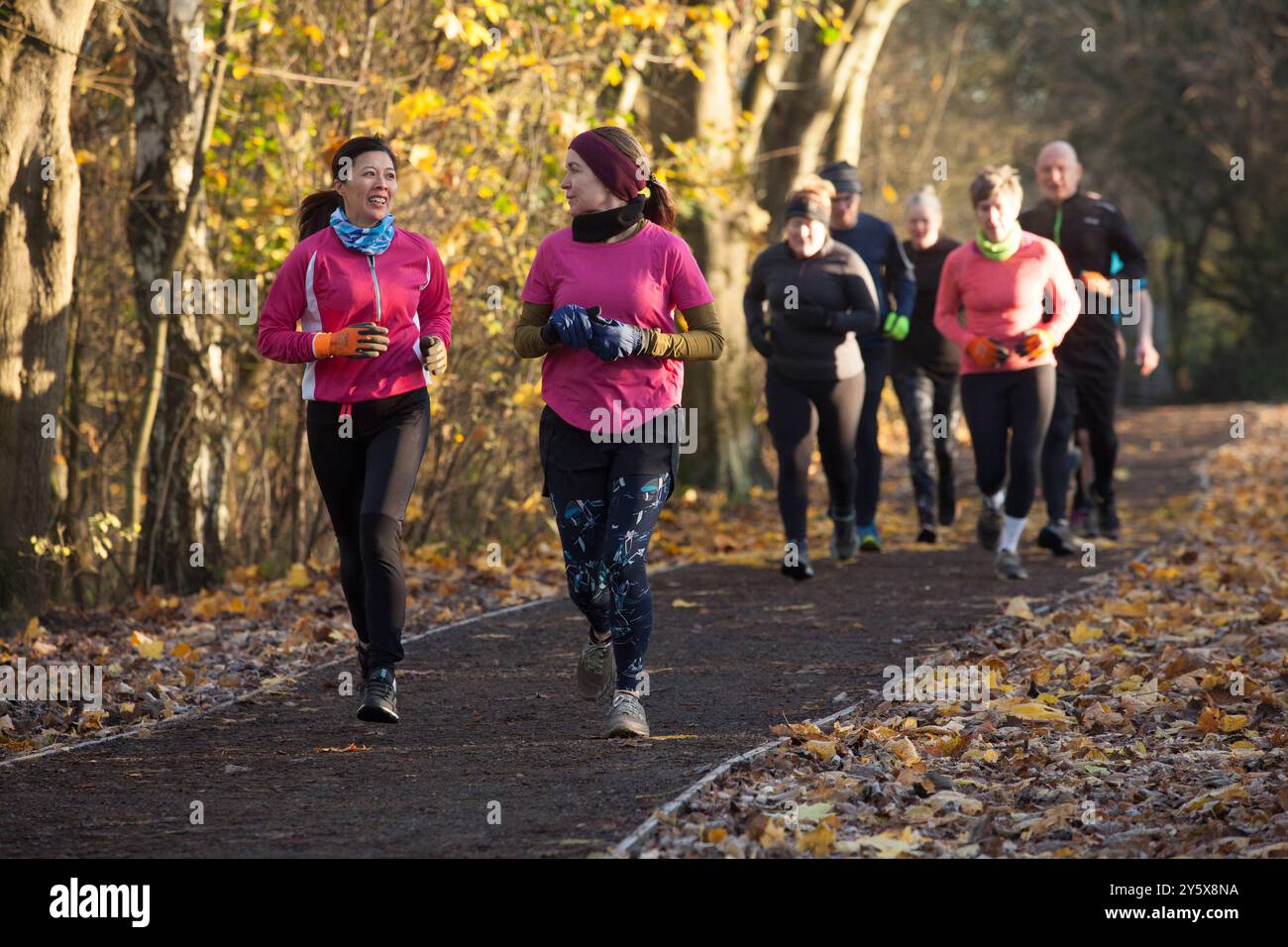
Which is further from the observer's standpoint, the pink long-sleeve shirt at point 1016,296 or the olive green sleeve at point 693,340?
the pink long-sleeve shirt at point 1016,296

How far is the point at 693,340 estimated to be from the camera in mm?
6219

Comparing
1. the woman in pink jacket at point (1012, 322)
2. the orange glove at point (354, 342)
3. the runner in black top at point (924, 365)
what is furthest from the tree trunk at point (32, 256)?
the runner in black top at point (924, 365)

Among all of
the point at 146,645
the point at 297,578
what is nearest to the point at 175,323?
the point at 297,578

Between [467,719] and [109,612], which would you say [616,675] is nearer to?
[467,719]

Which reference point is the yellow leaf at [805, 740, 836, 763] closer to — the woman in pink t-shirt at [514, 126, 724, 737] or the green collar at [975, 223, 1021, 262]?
the woman in pink t-shirt at [514, 126, 724, 737]

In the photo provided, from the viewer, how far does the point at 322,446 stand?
256 inches

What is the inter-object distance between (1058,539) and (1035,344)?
6.38 feet

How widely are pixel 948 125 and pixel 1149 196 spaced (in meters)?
6.65

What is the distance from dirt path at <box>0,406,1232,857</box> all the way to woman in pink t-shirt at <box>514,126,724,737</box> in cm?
56

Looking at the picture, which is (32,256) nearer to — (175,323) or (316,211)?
(175,323)

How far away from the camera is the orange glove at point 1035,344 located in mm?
9734

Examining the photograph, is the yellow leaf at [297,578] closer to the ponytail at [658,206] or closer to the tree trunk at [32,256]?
the tree trunk at [32,256]

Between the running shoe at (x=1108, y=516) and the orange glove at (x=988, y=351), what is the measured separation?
2.78 meters
